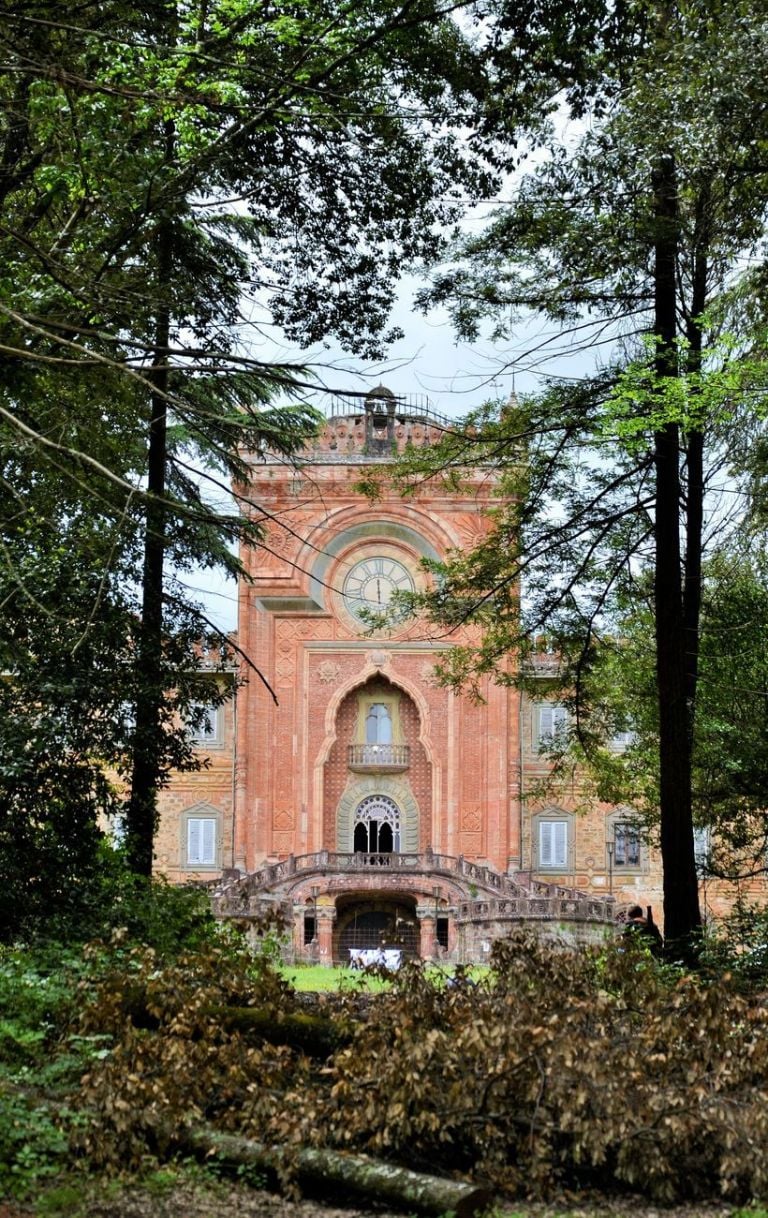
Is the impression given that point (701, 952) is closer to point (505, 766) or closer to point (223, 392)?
point (223, 392)

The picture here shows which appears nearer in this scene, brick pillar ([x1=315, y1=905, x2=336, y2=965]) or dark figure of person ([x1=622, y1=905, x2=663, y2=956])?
dark figure of person ([x1=622, y1=905, x2=663, y2=956])

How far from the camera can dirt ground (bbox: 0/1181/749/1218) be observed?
5.39 metres

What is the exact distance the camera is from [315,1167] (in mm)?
5805

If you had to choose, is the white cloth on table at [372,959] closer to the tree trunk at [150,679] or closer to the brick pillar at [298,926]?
the brick pillar at [298,926]

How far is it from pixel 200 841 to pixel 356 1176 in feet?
89.6

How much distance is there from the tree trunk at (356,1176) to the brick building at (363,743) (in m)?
24.4

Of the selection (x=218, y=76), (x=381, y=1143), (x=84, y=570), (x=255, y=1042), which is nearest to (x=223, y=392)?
(x=84, y=570)

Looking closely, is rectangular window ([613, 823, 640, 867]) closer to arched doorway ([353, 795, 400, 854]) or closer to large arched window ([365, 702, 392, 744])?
arched doorway ([353, 795, 400, 854])

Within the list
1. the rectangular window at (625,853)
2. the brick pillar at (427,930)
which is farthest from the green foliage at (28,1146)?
the rectangular window at (625,853)

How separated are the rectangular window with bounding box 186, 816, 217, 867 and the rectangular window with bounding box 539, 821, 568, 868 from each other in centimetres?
817

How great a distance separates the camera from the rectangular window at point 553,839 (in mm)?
32594

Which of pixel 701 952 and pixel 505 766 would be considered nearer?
pixel 701 952

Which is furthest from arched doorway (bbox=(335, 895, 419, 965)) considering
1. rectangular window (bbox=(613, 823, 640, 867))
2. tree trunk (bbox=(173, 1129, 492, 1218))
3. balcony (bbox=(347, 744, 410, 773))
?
tree trunk (bbox=(173, 1129, 492, 1218))

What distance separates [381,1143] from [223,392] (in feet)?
35.4
